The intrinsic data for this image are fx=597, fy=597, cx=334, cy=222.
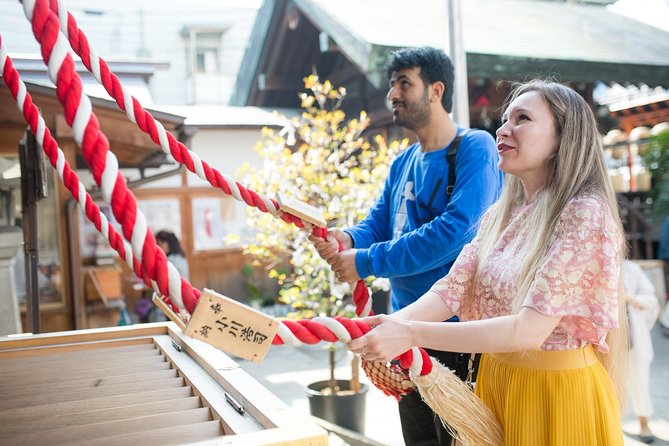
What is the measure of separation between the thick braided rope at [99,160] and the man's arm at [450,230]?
4.54ft

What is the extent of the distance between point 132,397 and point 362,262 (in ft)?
3.40

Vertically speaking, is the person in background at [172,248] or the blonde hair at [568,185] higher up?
the blonde hair at [568,185]

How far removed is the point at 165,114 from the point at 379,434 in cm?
356

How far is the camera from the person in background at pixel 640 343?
4.72 m

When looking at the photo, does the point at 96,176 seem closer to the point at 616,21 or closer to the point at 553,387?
the point at 553,387

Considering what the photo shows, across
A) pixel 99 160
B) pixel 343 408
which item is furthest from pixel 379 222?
pixel 343 408

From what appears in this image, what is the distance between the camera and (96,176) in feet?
3.69

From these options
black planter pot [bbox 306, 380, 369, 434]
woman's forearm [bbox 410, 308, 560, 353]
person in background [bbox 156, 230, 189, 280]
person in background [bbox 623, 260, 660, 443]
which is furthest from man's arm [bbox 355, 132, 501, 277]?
person in background [bbox 156, 230, 189, 280]

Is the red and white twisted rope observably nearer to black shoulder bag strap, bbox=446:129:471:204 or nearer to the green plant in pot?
black shoulder bag strap, bbox=446:129:471:204

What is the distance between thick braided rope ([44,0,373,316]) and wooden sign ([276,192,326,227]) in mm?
39

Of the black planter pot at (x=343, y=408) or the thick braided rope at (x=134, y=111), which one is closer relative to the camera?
the thick braided rope at (x=134, y=111)

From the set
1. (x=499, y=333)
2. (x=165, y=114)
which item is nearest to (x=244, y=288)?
(x=165, y=114)

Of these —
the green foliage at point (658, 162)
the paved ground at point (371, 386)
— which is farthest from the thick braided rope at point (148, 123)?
the green foliage at point (658, 162)

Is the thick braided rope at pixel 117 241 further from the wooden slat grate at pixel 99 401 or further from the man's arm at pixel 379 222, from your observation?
the man's arm at pixel 379 222
